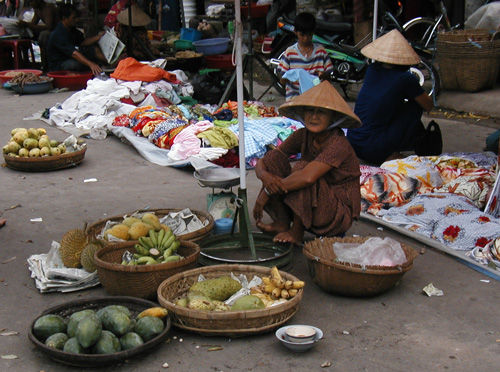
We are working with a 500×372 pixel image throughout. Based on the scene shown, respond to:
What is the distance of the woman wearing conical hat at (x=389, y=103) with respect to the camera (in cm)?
543

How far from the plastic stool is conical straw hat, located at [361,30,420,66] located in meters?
7.37

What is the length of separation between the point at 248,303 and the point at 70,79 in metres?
7.43

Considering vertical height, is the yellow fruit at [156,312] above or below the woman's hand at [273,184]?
below

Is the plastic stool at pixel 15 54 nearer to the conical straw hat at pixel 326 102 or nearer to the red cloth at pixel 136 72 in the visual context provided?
the red cloth at pixel 136 72

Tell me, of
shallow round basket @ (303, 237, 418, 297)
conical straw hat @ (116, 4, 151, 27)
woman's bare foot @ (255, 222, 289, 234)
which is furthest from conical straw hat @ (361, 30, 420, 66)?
conical straw hat @ (116, 4, 151, 27)

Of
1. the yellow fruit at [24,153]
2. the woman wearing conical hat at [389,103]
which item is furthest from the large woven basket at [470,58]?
the yellow fruit at [24,153]

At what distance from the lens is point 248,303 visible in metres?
2.98

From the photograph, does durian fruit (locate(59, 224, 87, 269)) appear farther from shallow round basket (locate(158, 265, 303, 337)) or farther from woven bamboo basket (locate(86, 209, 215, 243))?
shallow round basket (locate(158, 265, 303, 337))

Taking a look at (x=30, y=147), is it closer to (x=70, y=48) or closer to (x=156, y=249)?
(x=156, y=249)

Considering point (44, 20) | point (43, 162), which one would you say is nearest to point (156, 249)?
point (43, 162)

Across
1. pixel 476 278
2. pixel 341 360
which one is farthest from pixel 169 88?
pixel 341 360

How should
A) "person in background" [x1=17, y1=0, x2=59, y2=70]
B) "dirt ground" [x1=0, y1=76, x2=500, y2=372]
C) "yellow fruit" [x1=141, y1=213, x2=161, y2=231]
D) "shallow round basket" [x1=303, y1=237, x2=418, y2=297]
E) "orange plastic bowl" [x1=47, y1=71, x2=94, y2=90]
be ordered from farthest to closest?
"person in background" [x1=17, y1=0, x2=59, y2=70], "orange plastic bowl" [x1=47, y1=71, x2=94, y2=90], "yellow fruit" [x1=141, y1=213, x2=161, y2=231], "shallow round basket" [x1=303, y1=237, x2=418, y2=297], "dirt ground" [x1=0, y1=76, x2=500, y2=372]

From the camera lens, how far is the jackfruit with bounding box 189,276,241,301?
125 inches

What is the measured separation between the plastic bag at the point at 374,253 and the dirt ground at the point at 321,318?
0.62ft
